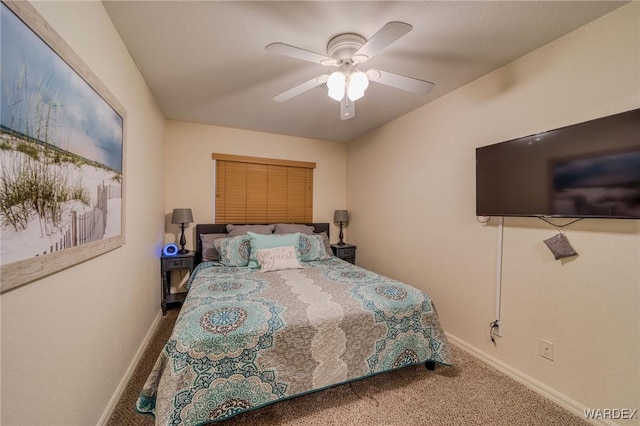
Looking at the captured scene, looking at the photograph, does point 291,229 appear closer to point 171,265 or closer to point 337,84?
point 171,265

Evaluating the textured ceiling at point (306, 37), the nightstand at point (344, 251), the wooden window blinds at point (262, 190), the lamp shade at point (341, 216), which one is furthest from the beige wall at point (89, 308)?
the lamp shade at point (341, 216)

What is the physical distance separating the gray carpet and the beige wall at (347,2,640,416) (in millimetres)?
216

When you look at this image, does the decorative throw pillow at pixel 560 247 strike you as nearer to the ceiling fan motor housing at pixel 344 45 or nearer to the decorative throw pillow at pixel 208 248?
the ceiling fan motor housing at pixel 344 45

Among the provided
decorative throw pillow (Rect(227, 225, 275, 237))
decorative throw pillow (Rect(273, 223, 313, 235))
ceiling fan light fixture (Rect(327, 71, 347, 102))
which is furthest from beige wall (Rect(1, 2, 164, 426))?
decorative throw pillow (Rect(273, 223, 313, 235))

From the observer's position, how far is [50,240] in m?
0.98

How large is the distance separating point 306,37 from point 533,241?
7.06 ft

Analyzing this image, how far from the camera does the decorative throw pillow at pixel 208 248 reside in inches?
120

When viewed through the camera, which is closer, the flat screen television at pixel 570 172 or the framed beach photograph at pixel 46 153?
the framed beach photograph at pixel 46 153

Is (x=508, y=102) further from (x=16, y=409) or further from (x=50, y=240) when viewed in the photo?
(x=16, y=409)

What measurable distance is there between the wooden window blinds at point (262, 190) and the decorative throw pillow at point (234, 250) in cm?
76

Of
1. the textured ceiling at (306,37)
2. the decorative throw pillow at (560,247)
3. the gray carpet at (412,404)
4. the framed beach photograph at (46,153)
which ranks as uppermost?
the textured ceiling at (306,37)

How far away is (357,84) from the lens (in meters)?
1.64

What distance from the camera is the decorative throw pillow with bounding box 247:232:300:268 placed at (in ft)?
9.02

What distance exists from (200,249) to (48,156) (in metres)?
2.39
